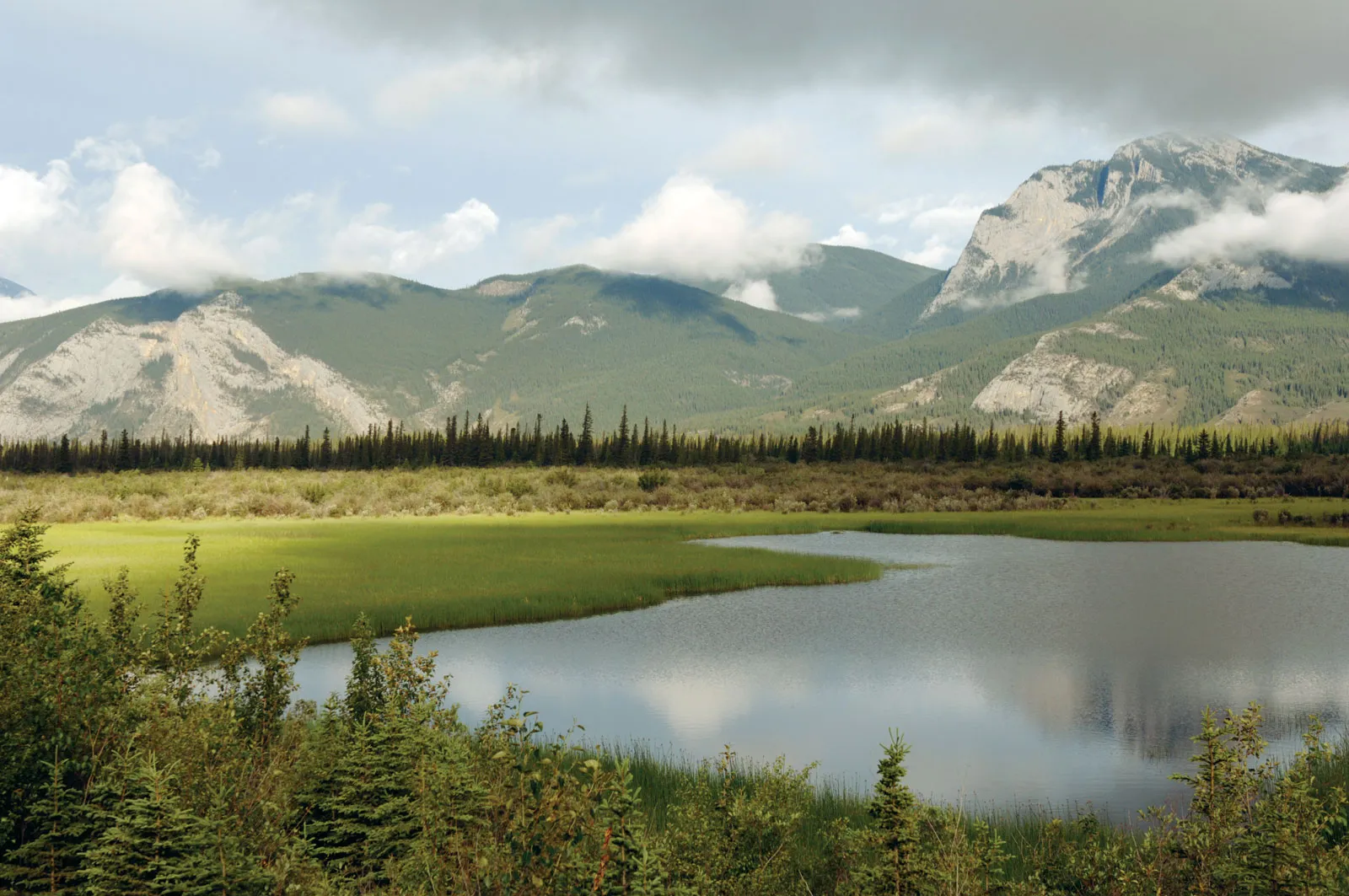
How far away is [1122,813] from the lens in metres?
15.3

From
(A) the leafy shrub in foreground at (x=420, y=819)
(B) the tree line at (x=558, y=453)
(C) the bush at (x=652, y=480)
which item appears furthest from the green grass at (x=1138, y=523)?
(A) the leafy shrub in foreground at (x=420, y=819)

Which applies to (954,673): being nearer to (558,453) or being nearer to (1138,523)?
(1138,523)

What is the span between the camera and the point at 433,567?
131ft

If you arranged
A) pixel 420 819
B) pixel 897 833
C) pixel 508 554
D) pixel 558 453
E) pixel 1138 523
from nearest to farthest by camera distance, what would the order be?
1. pixel 897 833
2. pixel 420 819
3. pixel 508 554
4. pixel 1138 523
5. pixel 558 453

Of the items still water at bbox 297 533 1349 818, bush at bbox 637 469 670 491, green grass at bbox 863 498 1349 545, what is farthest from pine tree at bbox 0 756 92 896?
bush at bbox 637 469 670 491

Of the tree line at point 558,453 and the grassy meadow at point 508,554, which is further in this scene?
the tree line at point 558,453

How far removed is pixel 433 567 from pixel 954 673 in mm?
23025

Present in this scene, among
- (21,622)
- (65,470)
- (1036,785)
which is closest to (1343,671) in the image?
(1036,785)

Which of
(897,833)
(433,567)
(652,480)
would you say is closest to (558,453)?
(652,480)

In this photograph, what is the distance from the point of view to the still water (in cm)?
1875

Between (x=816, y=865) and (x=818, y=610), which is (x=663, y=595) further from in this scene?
(x=816, y=865)

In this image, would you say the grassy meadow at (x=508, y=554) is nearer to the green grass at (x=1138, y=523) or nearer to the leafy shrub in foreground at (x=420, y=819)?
the green grass at (x=1138, y=523)

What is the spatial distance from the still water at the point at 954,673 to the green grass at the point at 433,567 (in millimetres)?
1897

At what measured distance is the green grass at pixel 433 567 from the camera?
31.3 m
